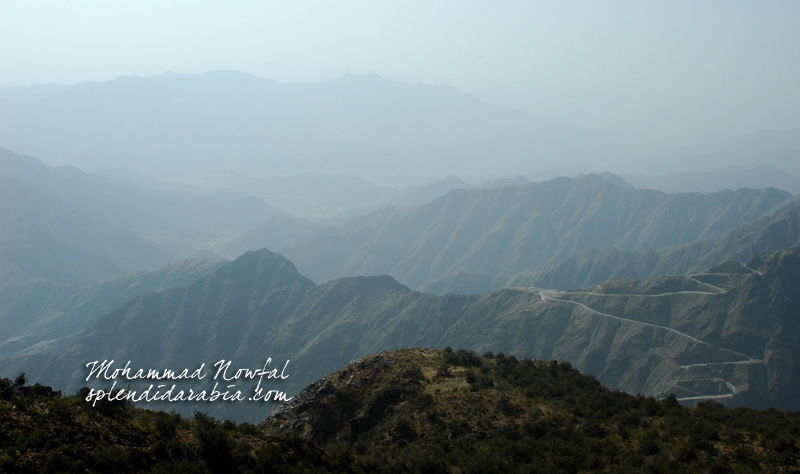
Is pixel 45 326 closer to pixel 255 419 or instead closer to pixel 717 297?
pixel 255 419

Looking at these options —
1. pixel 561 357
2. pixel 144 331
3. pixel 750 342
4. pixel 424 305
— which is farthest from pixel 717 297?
pixel 144 331

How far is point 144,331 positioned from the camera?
112m

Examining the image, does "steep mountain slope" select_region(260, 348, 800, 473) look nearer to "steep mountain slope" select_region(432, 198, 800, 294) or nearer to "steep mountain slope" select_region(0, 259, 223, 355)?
"steep mountain slope" select_region(0, 259, 223, 355)

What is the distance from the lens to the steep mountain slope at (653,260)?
15612 cm

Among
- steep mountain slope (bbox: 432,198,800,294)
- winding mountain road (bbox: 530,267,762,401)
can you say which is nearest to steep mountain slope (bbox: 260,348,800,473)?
winding mountain road (bbox: 530,267,762,401)

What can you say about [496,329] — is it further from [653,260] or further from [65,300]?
[65,300]

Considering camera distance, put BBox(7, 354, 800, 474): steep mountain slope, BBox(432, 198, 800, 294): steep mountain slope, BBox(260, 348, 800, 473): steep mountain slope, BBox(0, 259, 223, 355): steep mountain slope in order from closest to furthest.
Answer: BBox(7, 354, 800, 474): steep mountain slope → BBox(260, 348, 800, 473): steep mountain slope → BBox(0, 259, 223, 355): steep mountain slope → BBox(432, 198, 800, 294): steep mountain slope

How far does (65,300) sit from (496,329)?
13409 cm

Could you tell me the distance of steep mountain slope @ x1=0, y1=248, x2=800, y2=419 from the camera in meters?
84.4

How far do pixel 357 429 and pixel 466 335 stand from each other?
77129 millimetres

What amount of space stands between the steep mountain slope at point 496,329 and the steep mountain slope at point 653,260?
5149 centimetres

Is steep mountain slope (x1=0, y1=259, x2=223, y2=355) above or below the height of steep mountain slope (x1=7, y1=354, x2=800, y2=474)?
below

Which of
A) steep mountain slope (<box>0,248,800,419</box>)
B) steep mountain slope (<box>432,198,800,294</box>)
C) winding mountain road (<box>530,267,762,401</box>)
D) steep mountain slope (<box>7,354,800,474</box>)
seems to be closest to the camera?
steep mountain slope (<box>7,354,800,474</box>)

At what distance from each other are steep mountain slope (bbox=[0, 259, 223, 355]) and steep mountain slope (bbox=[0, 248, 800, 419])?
39.2 meters
